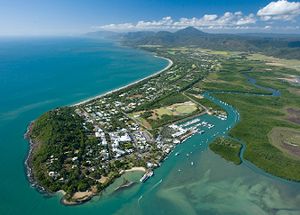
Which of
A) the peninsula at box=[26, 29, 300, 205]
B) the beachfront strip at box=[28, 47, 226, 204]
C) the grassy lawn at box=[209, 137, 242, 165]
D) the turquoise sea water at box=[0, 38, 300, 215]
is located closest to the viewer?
the turquoise sea water at box=[0, 38, 300, 215]

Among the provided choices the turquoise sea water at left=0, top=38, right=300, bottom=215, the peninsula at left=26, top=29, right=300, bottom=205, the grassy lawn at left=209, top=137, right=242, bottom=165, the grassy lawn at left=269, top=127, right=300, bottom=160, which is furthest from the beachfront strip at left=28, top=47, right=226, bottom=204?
the grassy lawn at left=269, top=127, right=300, bottom=160

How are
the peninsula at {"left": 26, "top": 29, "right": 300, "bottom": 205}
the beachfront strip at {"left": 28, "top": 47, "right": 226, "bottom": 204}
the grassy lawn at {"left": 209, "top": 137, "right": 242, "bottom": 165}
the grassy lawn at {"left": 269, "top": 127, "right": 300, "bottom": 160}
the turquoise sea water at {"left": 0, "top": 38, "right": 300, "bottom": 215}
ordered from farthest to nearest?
1. the grassy lawn at {"left": 269, "top": 127, "right": 300, "bottom": 160}
2. the grassy lawn at {"left": 209, "top": 137, "right": 242, "bottom": 165}
3. the peninsula at {"left": 26, "top": 29, "right": 300, "bottom": 205}
4. the beachfront strip at {"left": 28, "top": 47, "right": 226, "bottom": 204}
5. the turquoise sea water at {"left": 0, "top": 38, "right": 300, "bottom": 215}

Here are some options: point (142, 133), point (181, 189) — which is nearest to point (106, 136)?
point (142, 133)

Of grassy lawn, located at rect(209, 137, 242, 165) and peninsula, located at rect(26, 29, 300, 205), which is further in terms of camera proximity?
grassy lawn, located at rect(209, 137, 242, 165)

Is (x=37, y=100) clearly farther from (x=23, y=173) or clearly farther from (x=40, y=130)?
(x=23, y=173)

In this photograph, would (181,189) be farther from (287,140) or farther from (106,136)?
(287,140)

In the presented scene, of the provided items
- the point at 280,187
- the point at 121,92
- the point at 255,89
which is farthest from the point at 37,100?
the point at 255,89

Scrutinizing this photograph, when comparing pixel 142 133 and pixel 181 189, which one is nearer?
pixel 181 189

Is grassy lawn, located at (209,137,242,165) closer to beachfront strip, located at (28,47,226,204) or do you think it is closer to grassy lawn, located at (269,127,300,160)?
beachfront strip, located at (28,47,226,204)
